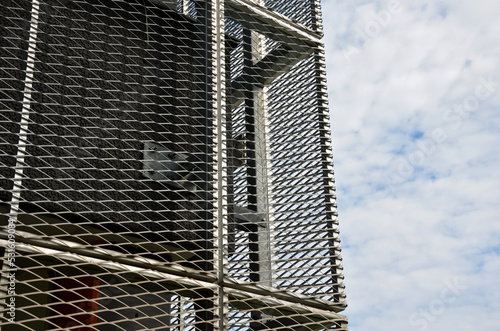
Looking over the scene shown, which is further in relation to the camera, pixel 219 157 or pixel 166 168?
pixel 166 168

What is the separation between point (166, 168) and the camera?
2.14 m

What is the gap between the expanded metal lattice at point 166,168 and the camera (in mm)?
1611

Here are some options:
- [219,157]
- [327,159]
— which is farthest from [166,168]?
[327,159]

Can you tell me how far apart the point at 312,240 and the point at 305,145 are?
405 millimetres

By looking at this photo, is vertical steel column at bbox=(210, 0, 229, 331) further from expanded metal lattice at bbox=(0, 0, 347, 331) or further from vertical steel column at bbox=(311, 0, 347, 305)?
vertical steel column at bbox=(311, 0, 347, 305)

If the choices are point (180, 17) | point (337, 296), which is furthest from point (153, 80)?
point (337, 296)

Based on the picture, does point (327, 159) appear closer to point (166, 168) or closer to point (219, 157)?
point (219, 157)

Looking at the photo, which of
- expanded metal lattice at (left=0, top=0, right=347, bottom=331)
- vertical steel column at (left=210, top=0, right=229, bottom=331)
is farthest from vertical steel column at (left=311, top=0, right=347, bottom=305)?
vertical steel column at (left=210, top=0, right=229, bottom=331)

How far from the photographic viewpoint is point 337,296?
1859 millimetres

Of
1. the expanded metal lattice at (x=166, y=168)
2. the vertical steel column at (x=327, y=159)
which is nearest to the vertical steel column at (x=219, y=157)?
the expanded metal lattice at (x=166, y=168)

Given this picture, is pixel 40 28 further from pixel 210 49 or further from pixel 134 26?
pixel 210 49

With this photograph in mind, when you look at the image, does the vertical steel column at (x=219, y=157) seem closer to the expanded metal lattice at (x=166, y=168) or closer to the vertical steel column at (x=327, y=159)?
the expanded metal lattice at (x=166, y=168)

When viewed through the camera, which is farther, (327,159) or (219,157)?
(327,159)

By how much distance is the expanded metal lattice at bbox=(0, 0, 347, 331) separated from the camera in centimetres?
161
